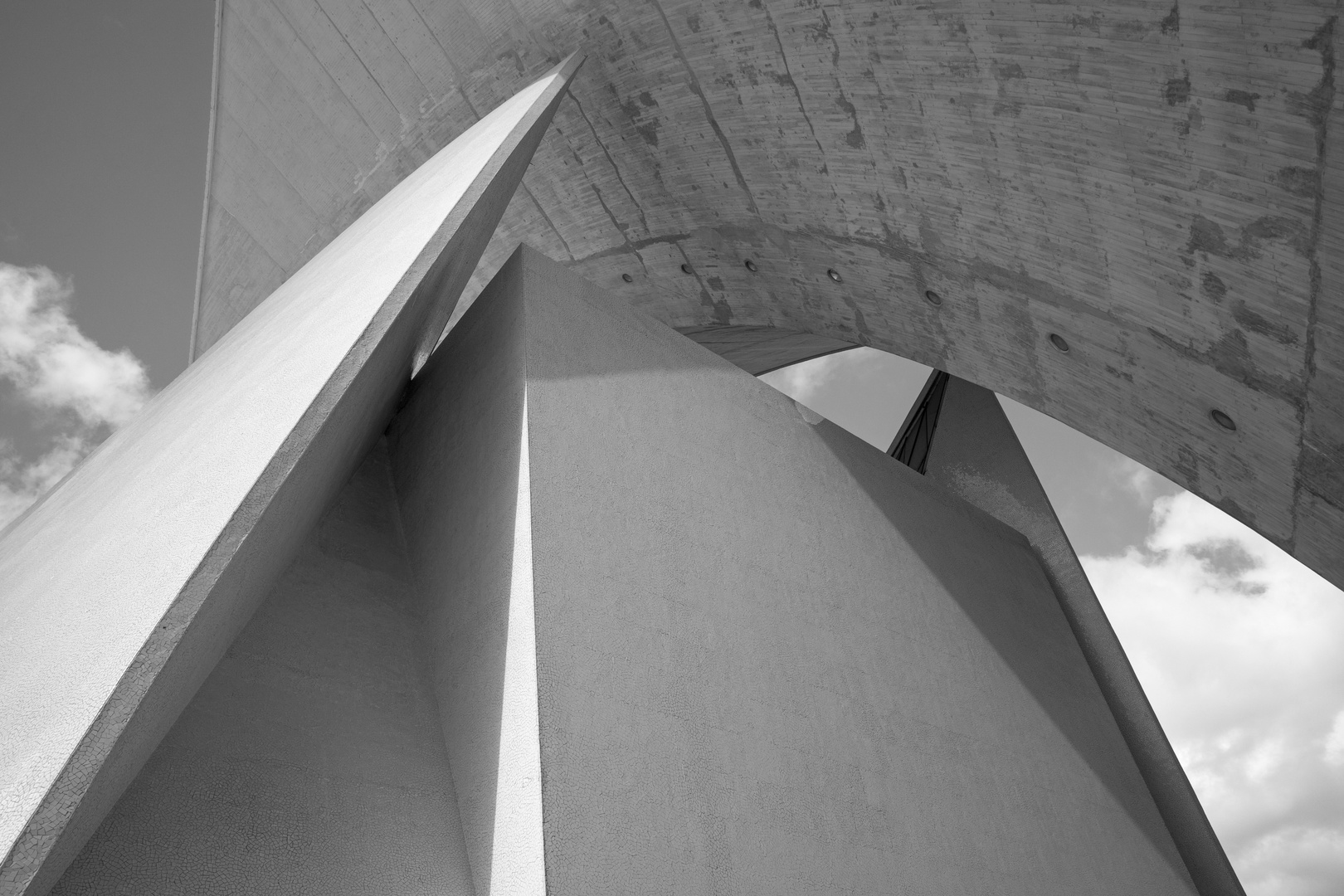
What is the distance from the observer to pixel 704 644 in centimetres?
373

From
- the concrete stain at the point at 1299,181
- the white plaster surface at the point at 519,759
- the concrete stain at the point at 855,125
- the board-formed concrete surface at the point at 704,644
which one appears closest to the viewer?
the white plaster surface at the point at 519,759

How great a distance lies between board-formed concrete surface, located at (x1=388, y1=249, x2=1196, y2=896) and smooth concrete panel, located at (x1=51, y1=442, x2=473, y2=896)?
0.16 metres

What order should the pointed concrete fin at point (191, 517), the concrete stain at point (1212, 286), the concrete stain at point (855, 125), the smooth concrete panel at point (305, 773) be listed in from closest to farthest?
the pointed concrete fin at point (191, 517)
the smooth concrete panel at point (305, 773)
the concrete stain at point (1212, 286)
the concrete stain at point (855, 125)

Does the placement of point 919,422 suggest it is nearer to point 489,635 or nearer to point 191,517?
point 489,635

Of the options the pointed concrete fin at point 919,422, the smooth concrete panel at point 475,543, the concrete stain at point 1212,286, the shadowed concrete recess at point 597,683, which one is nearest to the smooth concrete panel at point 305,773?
the shadowed concrete recess at point 597,683

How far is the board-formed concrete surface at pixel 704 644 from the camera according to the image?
10.1 feet

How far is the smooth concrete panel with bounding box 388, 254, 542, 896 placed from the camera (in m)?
2.97

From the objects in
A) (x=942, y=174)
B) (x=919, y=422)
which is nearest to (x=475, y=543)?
(x=942, y=174)

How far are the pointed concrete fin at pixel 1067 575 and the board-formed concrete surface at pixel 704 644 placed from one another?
0.70 metres

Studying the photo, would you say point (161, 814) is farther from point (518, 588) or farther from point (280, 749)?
point (518, 588)

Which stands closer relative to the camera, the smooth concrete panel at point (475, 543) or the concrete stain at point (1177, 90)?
the smooth concrete panel at point (475, 543)

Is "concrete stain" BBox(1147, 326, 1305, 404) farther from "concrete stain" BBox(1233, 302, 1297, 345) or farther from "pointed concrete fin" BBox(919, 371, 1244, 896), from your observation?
"pointed concrete fin" BBox(919, 371, 1244, 896)

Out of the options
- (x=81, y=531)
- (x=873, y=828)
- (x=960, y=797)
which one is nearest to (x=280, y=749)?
(x=81, y=531)

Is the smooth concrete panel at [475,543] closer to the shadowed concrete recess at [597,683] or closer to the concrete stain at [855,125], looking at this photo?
the shadowed concrete recess at [597,683]
